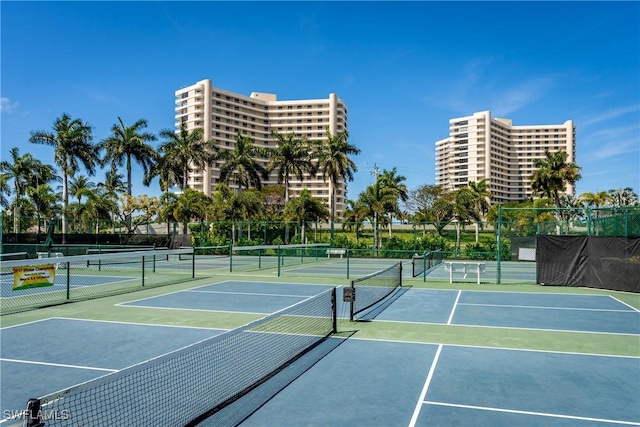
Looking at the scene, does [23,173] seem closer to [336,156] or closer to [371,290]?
[336,156]

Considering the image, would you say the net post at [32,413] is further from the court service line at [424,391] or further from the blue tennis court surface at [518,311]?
the blue tennis court surface at [518,311]

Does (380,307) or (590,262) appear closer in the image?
(380,307)

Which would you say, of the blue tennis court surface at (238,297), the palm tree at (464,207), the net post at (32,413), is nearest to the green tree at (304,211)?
the palm tree at (464,207)

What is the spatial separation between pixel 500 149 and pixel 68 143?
449 feet

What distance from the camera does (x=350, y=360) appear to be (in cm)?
818

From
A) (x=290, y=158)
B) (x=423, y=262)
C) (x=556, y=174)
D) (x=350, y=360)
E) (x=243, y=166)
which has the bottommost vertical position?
(x=350, y=360)

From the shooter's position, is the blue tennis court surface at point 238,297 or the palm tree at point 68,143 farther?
the palm tree at point 68,143

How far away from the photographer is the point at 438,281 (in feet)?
67.7

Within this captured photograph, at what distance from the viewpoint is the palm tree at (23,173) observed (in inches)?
2108

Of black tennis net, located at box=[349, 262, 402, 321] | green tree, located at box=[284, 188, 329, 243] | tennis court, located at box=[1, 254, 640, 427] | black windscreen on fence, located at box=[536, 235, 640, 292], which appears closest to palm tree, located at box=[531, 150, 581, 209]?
green tree, located at box=[284, 188, 329, 243]

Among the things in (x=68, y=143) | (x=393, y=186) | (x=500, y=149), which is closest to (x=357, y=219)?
(x=393, y=186)

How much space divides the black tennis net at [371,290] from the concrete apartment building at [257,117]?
97.4m

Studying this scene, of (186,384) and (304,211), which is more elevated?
(304,211)

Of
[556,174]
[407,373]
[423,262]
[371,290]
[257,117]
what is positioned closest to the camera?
[407,373]
